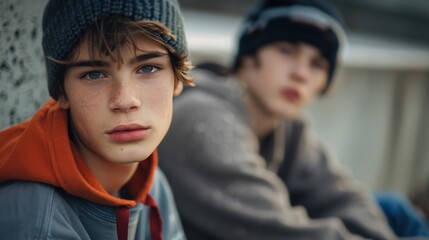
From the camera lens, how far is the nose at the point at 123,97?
2.41 feet

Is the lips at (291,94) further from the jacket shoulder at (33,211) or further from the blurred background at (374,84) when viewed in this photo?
the jacket shoulder at (33,211)

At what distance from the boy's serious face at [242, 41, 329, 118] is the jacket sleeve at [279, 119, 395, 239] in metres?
0.28

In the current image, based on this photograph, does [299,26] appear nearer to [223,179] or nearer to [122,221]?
[223,179]

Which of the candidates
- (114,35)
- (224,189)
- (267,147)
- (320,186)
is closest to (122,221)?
(114,35)

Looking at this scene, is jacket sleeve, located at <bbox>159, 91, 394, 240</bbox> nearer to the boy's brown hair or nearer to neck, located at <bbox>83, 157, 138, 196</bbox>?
neck, located at <bbox>83, 157, 138, 196</bbox>

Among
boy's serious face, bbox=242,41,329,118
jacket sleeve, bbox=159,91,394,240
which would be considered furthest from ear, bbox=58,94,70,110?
boy's serious face, bbox=242,41,329,118

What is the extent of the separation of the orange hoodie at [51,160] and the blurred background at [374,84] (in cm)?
134

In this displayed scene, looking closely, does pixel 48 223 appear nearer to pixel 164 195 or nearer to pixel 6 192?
pixel 6 192

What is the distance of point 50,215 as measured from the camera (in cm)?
75

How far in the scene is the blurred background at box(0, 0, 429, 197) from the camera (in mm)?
2736

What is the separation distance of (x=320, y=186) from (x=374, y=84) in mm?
1438

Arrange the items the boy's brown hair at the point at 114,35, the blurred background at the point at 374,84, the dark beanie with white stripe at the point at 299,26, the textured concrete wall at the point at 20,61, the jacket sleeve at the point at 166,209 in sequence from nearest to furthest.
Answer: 1. the boy's brown hair at the point at 114,35
2. the textured concrete wall at the point at 20,61
3. the jacket sleeve at the point at 166,209
4. the dark beanie with white stripe at the point at 299,26
5. the blurred background at the point at 374,84

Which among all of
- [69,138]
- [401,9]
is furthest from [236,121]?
[401,9]

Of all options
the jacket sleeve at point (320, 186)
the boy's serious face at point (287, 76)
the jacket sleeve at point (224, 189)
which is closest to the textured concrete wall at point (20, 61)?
the jacket sleeve at point (224, 189)
